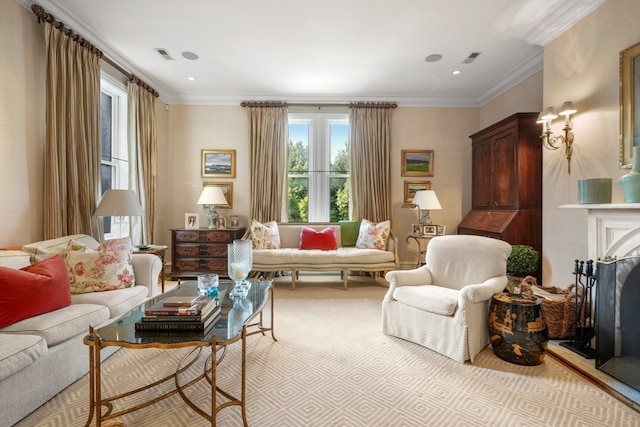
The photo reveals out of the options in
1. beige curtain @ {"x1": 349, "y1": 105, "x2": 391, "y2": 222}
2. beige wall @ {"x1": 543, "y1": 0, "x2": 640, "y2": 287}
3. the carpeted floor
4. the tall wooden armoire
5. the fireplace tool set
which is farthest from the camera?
beige curtain @ {"x1": 349, "y1": 105, "x2": 391, "y2": 222}

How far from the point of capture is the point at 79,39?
299cm

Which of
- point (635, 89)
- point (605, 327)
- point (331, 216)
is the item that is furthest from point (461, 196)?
point (605, 327)

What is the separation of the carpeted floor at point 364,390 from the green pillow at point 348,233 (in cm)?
231

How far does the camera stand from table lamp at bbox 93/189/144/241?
2.97m

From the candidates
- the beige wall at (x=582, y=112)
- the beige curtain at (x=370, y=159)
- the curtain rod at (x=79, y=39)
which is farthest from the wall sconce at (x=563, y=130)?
the curtain rod at (x=79, y=39)

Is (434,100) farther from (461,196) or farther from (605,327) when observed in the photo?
(605,327)

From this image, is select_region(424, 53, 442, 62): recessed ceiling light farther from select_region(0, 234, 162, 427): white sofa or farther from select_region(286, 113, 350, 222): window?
select_region(0, 234, 162, 427): white sofa

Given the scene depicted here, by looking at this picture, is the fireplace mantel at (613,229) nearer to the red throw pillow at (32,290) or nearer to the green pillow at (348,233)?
the green pillow at (348,233)

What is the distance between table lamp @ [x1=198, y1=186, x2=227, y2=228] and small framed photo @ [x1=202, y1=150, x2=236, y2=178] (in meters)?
0.50

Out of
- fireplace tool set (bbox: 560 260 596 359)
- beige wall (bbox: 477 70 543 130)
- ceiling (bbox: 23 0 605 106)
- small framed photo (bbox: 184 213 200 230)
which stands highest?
ceiling (bbox: 23 0 605 106)

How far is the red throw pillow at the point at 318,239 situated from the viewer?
4.46 m

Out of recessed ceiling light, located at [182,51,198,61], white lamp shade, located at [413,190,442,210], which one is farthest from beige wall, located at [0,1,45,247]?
white lamp shade, located at [413,190,442,210]

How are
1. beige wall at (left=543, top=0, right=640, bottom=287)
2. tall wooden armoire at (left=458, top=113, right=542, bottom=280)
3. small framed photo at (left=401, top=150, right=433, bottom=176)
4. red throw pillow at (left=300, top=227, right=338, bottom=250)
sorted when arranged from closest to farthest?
1. beige wall at (left=543, top=0, right=640, bottom=287)
2. tall wooden armoire at (left=458, top=113, right=542, bottom=280)
3. red throw pillow at (left=300, top=227, right=338, bottom=250)
4. small framed photo at (left=401, top=150, right=433, bottom=176)

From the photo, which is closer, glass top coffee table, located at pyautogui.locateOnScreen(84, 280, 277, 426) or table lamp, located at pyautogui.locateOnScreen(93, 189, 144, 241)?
glass top coffee table, located at pyautogui.locateOnScreen(84, 280, 277, 426)
